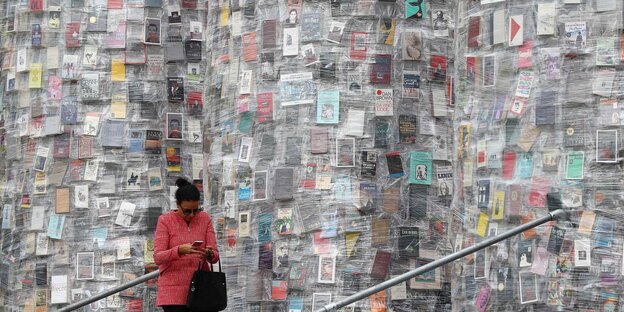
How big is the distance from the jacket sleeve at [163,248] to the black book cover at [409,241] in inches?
65.0

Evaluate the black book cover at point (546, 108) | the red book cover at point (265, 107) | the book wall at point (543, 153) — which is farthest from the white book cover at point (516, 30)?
the red book cover at point (265, 107)

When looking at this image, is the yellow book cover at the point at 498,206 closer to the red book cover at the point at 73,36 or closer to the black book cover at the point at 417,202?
the black book cover at the point at 417,202

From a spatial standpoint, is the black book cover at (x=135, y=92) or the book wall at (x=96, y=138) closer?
the book wall at (x=96, y=138)

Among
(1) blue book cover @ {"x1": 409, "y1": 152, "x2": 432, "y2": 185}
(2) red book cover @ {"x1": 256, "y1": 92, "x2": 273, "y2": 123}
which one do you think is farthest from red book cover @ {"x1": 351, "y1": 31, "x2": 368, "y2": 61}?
(1) blue book cover @ {"x1": 409, "y1": 152, "x2": 432, "y2": 185}

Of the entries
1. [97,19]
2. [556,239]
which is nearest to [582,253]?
[556,239]

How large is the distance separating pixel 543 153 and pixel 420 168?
1532 mm

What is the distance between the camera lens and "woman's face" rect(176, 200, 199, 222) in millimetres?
9531

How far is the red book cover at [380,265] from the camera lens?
388 inches

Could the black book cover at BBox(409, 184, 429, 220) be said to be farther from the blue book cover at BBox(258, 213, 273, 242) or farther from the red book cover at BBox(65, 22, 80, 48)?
the red book cover at BBox(65, 22, 80, 48)

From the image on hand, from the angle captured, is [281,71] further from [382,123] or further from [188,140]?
→ [188,140]

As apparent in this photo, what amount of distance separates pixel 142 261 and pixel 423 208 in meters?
3.28

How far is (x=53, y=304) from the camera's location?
40.8ft

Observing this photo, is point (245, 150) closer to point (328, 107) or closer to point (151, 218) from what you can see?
point (328, 107)

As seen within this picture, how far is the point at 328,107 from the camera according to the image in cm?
995
